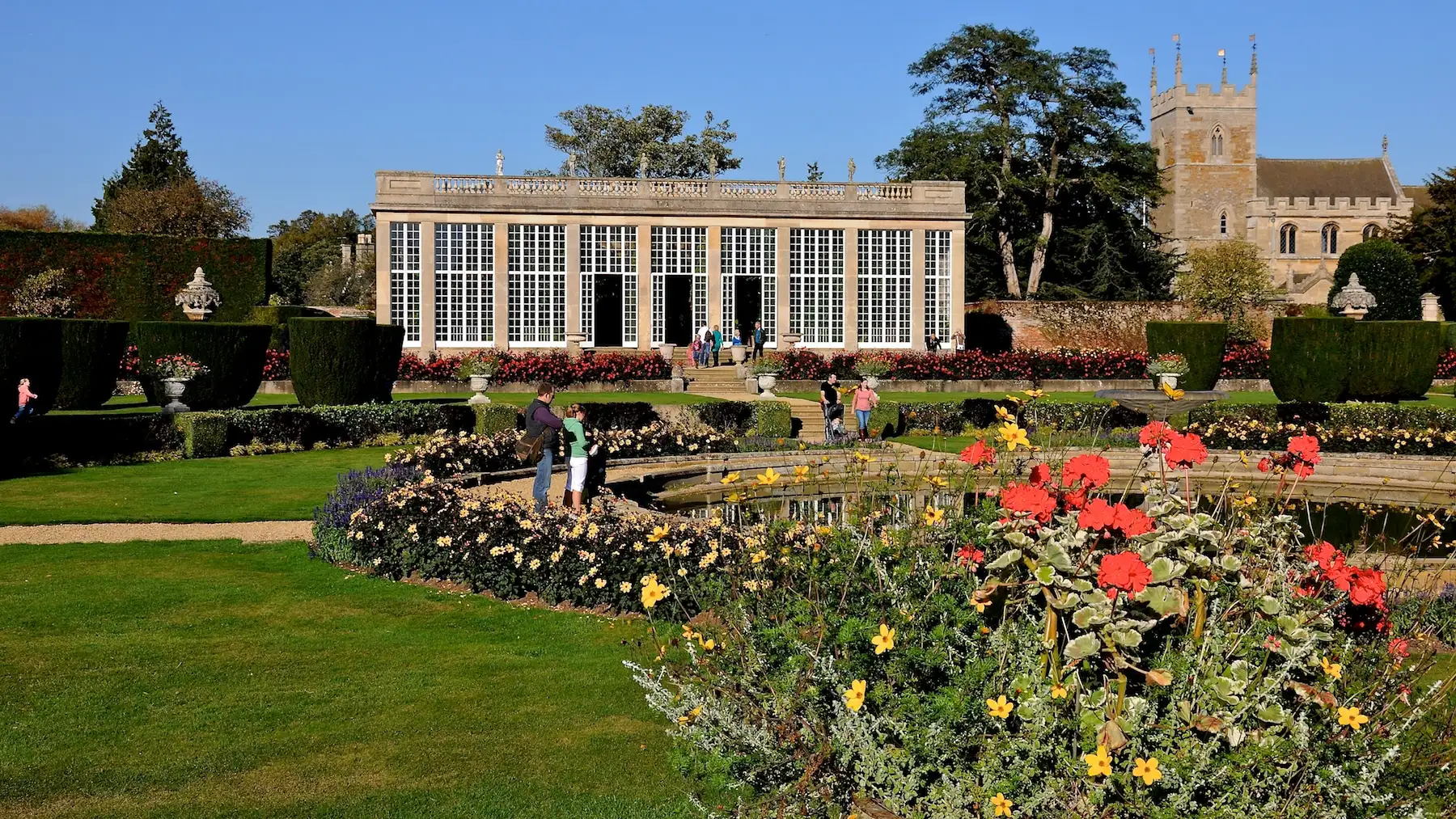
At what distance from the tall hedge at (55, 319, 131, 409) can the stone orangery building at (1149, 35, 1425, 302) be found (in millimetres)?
57765

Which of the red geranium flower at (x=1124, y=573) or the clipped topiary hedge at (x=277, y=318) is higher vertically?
the clipped topiary hedge at (x=277, y=318)

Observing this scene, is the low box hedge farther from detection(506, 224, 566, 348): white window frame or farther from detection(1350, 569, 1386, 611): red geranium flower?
detection(1350, 569, 1386, 611): red geranium flower

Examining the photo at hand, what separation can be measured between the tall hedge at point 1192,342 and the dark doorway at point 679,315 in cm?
1596

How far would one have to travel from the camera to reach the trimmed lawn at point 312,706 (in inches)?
210

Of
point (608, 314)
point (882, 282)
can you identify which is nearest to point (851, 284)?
point (882, 282)

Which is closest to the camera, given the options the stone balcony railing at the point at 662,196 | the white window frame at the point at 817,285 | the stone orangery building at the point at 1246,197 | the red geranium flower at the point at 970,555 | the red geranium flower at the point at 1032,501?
the red geranium flower at the point at 1032,501

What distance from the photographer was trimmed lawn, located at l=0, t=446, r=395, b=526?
43.1 feet

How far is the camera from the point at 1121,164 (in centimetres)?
4731

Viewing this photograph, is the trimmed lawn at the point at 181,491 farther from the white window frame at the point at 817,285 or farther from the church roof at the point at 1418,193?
the church roof at the point at 1418,193

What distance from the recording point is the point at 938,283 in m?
37.5

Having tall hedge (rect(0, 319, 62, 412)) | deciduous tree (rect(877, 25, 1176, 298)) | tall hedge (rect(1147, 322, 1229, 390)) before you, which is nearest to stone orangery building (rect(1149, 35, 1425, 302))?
deciduous tree (rect(877, 25, 1176, 298))

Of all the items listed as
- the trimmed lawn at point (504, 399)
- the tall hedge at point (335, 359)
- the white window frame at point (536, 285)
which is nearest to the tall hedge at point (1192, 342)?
the trimmed lawn at point (504, 399)

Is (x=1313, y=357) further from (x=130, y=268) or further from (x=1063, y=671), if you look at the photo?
(x=130, y=268)

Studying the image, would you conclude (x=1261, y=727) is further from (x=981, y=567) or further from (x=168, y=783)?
(x=168, y=783)
